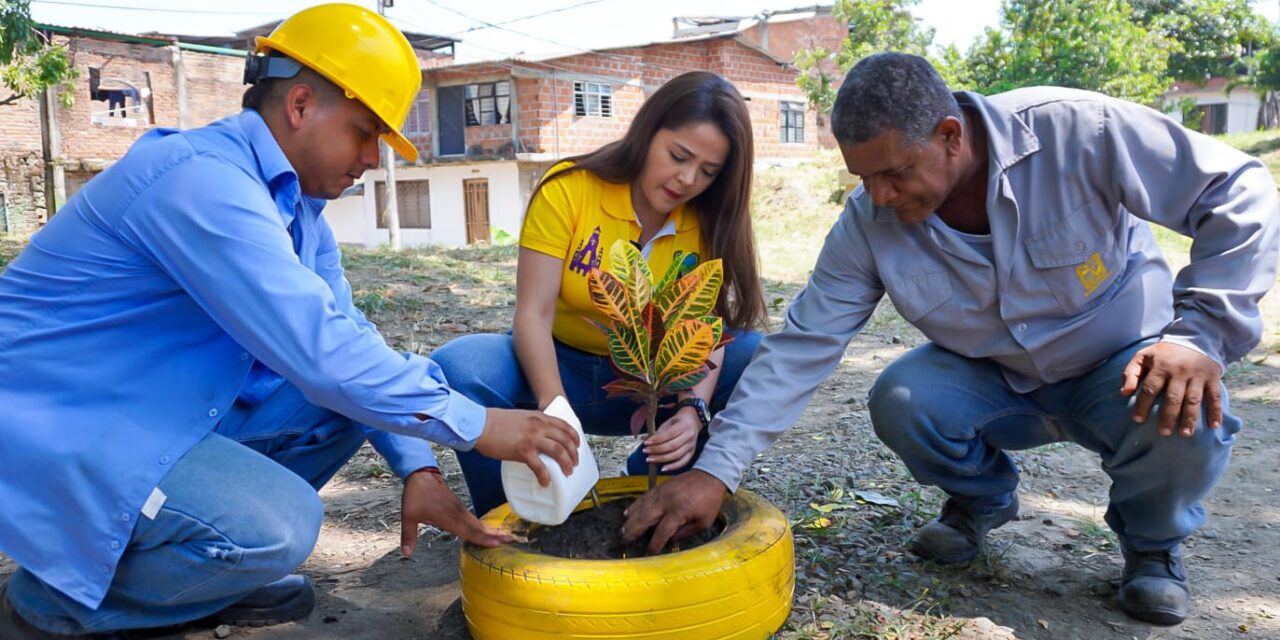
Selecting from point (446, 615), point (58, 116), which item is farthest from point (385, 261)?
point (58, 116)

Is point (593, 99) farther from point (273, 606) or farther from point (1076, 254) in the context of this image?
point (273, 606)

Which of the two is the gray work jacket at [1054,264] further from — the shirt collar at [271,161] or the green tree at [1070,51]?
the green tree at [1070,51]

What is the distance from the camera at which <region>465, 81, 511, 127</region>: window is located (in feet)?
72.5

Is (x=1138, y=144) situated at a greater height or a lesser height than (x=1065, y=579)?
greater

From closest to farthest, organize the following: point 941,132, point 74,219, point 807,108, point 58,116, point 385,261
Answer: point 74,219, point 941,132, point 385,261, point 58,116, point 807,108

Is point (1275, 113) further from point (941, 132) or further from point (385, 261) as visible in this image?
point (941, 132)

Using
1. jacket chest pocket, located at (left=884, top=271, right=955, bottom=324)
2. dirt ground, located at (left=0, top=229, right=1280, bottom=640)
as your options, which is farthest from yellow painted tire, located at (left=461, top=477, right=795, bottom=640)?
jacket chest pocket, located at (left=884, top=271, right=955, bottom=324)

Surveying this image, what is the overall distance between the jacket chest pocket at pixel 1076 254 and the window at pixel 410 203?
917 inches

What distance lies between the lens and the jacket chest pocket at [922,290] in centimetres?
224

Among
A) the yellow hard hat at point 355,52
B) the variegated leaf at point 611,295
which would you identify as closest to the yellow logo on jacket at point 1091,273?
the variegated leaf at point 611,295

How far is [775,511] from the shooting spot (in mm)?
2080

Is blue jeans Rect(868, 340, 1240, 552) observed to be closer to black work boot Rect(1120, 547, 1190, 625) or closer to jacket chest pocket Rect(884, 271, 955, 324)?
black work boot Rect(1120, 547, 1190, 625)

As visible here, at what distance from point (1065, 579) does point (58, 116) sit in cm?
Answer: 1948

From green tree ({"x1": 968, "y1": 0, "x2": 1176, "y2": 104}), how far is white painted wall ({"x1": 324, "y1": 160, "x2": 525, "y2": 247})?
1084 cm
